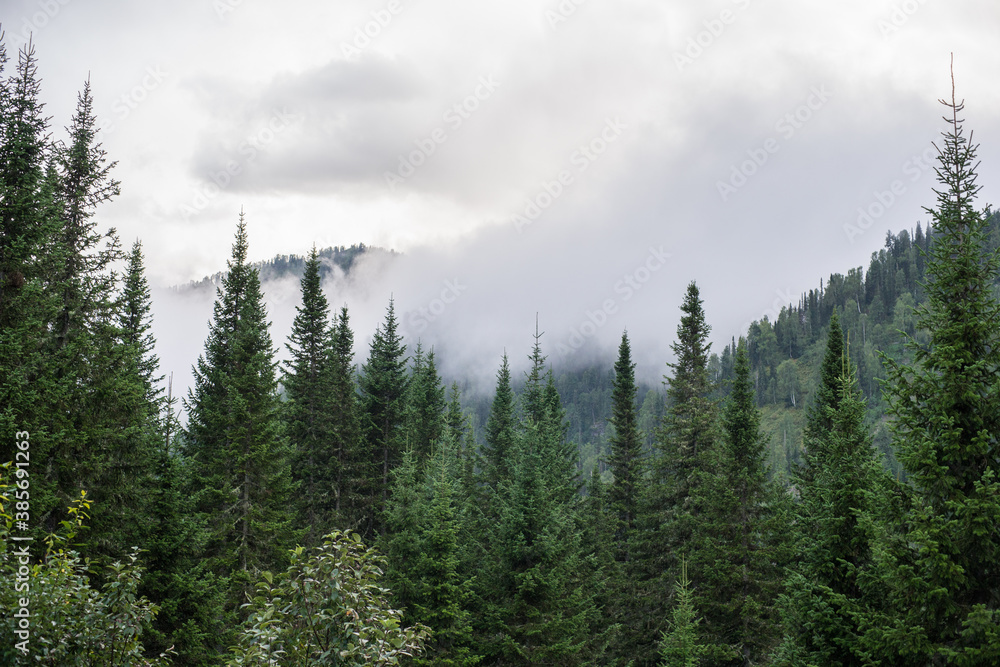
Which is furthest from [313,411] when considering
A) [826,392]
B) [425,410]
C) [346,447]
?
[826,392]

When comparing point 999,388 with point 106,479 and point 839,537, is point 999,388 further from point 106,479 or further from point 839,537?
point 106,479

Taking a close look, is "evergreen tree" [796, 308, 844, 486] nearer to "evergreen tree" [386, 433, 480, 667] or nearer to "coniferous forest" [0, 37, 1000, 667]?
"coniferous forest" [0, 37, 1000, 667]

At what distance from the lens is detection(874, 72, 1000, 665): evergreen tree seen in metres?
10.5

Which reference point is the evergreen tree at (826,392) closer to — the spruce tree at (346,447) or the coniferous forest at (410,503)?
the coniferous forest at (410,503)

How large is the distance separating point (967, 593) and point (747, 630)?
15.8m

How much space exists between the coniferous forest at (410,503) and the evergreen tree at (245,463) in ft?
0.51

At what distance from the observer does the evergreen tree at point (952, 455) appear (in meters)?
10.5

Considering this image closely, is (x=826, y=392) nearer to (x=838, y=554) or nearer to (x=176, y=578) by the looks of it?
(x=838, y=554)

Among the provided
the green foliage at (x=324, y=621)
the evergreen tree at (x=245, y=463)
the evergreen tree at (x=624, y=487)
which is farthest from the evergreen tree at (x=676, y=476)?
the green foliage at (x=324, y=621)

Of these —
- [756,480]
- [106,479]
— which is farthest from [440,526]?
[756,480]

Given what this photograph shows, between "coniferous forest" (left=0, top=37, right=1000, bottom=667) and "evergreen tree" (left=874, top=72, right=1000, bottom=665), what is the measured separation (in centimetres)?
5

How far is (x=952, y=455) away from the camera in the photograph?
11219 mm

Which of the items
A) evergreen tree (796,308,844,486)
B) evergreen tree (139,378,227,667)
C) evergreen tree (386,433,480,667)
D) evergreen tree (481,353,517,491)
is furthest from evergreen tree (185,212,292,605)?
evergreen tree (796,308,844,486)

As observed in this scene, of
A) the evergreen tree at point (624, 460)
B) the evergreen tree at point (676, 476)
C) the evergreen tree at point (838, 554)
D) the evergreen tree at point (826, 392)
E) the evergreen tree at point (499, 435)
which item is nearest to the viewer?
the evergreen tree at point (838, 554)
